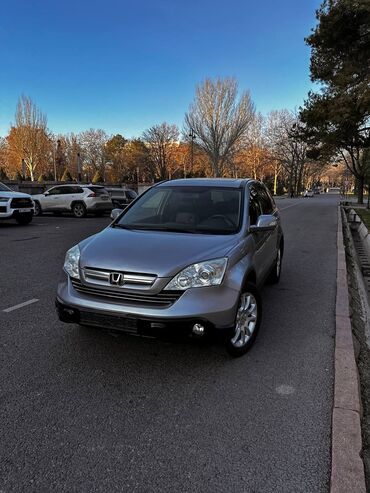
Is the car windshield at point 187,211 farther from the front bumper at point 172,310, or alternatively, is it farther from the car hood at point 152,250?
the front bumper at point 172,310

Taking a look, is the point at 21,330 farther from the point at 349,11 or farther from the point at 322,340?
the point at 349,11

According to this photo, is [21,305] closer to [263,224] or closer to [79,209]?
[263,224]

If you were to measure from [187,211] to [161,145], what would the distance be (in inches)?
2721

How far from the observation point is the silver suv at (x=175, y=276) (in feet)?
10.6

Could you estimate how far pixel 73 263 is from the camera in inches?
146

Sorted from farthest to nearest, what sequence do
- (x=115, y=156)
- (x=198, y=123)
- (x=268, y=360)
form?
(x=115, y=156), (x=198, y=123), (x=268, y=360)

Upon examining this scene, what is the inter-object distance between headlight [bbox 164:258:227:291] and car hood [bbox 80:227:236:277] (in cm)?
5

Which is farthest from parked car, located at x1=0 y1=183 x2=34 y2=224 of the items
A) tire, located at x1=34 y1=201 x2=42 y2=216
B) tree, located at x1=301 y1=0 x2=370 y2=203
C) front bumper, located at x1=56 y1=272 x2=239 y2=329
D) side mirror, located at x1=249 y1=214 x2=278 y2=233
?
tree, located at x1=301 y1=0 x2=370 y2=203

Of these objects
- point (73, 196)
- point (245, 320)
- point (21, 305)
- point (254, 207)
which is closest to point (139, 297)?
point (245, 320)

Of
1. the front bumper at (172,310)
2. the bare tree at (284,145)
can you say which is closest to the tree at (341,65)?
the front bumper at (172,310)

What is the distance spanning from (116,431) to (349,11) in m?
20.0

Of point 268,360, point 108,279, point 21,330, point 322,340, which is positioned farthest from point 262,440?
point 21,330

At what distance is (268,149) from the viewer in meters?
72.4

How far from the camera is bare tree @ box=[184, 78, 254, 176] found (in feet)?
180
